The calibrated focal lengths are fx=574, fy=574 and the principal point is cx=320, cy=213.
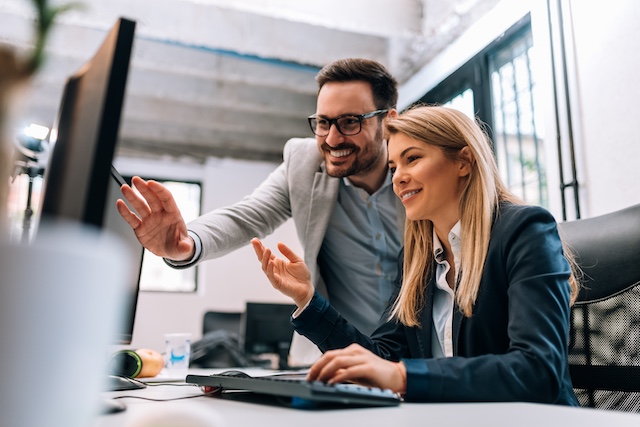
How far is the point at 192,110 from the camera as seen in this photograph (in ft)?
19.6

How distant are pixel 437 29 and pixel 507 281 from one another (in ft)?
10.1

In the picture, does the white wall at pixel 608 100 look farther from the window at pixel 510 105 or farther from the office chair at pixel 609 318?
the office chair at pixel 609 318

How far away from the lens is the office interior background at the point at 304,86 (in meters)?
2.54

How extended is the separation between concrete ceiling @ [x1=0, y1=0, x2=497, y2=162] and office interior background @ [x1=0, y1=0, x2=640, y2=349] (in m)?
0.01

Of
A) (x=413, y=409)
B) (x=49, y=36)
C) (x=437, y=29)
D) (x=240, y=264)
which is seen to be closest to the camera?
(x=49, y=36)

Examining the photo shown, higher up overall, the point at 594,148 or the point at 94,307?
the point at 594,148

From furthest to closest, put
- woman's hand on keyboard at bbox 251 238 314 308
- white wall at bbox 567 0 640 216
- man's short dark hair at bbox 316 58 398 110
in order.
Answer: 1. white wall at bbox 567 0 640 216
2. man's short dark hair at bbox 316 58 398 110
3. woman's hand on keyboard at bbox 251 238 314 308

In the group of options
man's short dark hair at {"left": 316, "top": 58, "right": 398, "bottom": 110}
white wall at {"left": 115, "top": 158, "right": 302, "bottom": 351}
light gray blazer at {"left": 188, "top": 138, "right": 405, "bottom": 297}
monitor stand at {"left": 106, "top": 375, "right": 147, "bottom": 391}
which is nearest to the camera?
Result: monitor stand at {"left": 106, "top": 375, "right": 147, "bottom": 391}

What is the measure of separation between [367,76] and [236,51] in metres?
2.45

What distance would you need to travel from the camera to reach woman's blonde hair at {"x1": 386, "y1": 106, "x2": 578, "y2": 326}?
3.87 ft

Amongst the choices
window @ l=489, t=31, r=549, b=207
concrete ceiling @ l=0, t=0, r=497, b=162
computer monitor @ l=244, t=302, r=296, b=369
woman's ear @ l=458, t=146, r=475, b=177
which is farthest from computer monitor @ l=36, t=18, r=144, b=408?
window @ l=489, t=31, r=549, b=207

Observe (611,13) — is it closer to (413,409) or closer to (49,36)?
(413,409)

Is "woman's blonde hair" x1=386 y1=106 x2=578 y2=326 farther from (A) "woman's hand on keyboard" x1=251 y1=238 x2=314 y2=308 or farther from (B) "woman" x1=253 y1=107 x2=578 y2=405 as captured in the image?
(A) "woman's hand on keyboard" x1=251 y1=238 x2=314 y2=308

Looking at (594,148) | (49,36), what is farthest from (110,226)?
(594,148)
